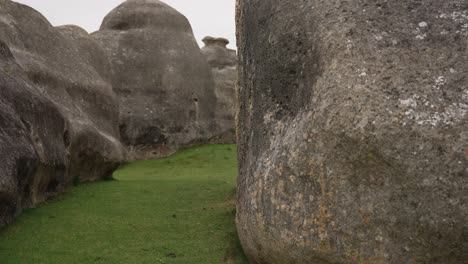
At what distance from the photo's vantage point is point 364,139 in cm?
388

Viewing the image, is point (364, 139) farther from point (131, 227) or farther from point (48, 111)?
point (48, 111)

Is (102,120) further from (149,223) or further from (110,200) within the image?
(149,223)

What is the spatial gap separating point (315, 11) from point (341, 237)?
5.65 feet

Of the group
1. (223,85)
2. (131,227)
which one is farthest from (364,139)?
(223,85)

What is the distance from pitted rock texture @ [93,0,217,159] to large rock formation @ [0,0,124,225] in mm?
3696

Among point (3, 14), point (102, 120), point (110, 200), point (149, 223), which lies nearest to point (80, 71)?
point (102, 120)

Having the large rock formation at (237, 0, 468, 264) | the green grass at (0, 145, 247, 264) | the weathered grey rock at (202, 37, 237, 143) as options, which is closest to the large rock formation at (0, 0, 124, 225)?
the green grass at (0, 145, 247, 264)

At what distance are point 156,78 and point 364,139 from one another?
43.2ft

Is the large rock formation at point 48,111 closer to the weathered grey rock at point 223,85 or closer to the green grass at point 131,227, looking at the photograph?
the green grass at point 131,227

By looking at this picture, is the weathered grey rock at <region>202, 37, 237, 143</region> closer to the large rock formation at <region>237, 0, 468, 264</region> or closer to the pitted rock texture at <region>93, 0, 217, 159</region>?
the pitted rock texture at <region>93, 0, 217, 159</region>

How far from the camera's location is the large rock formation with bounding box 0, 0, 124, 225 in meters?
6.16

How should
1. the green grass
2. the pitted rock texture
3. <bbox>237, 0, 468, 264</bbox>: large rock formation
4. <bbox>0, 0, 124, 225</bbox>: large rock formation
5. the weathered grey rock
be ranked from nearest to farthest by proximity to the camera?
<bbox>237, 0, 468, 264</bbox>: large rock formation, the green grass, <bbox>0, 0, 124, 225</bbox>: large rock formation, the pitted rock texture, the weathered grey rock

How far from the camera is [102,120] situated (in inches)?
431

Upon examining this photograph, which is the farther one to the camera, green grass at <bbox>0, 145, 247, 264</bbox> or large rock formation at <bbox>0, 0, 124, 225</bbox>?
large rock formation at <bbox>0, 0, 124, 225</bbox>
